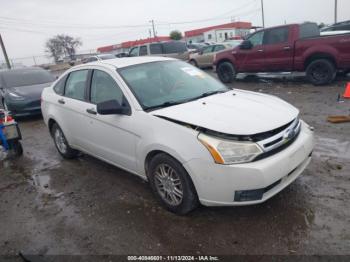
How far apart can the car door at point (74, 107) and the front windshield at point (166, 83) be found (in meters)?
0.87

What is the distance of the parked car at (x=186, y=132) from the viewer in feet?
9.18

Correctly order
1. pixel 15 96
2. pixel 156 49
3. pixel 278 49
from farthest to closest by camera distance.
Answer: pixel 156 49, pixel 278 49, pixel 15 96

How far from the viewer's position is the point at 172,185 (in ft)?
10.7

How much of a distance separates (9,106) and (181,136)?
7.90 metres

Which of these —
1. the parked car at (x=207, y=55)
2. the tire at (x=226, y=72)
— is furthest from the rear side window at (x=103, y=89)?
the parked car at (x=207, y=55)

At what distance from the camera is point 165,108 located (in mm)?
3408

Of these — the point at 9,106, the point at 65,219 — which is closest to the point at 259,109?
the point at 65,219

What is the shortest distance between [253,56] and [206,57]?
618cm

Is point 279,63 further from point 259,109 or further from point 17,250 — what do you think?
point 17,250

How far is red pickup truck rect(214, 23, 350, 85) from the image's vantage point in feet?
28.0

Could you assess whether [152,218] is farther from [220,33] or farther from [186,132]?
[220,33]

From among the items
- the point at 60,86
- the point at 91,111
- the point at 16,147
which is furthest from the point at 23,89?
the point at 91,111

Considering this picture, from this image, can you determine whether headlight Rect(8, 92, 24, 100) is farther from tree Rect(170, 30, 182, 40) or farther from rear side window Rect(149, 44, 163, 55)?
tree Rect(170, 30, 182, 40)

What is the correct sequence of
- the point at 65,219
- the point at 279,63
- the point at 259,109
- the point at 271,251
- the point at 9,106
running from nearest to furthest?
the point at 271,251, the point at 259,109, the point at 65,219, the point at 9,106, the point at 279,63
